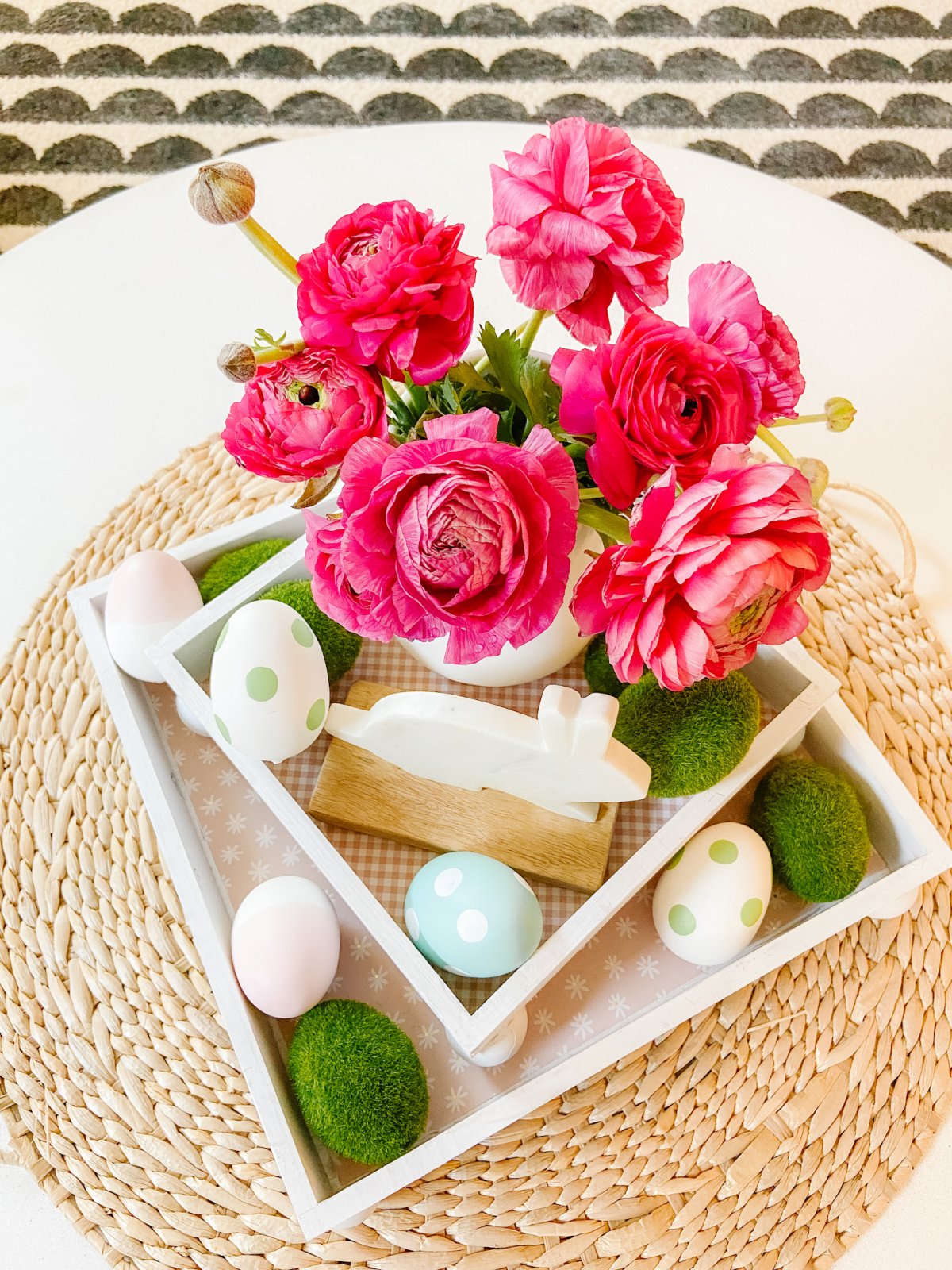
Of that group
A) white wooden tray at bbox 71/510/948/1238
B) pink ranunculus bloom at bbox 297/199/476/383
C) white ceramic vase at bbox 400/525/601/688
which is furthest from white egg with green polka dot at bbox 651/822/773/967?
pink ranunculus bloom at bbox 297/199/476/383

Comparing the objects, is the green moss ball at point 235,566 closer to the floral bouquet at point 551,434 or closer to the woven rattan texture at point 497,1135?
the woven rattan texture at point 497,1135

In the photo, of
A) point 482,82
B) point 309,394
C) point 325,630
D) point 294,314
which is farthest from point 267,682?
point 482,82

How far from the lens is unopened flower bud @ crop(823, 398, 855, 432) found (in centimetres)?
51

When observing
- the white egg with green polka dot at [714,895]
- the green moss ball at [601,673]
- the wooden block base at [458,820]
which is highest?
the green moss ball at [601,673]

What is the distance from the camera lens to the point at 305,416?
0.43 m

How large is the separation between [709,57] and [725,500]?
1.34m

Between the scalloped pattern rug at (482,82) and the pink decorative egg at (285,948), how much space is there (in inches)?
44.7

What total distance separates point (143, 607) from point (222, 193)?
0.32m

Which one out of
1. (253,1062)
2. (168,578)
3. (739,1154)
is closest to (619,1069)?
(739,1154)

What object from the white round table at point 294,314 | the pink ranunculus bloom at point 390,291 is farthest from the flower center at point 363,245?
the white round table at point 294,314

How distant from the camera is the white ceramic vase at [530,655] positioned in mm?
577

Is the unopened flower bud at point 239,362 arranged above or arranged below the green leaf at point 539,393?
above

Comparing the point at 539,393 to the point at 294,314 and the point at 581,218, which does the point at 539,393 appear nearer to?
the point at 581,218

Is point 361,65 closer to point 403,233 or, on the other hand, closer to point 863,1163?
point 403,233
